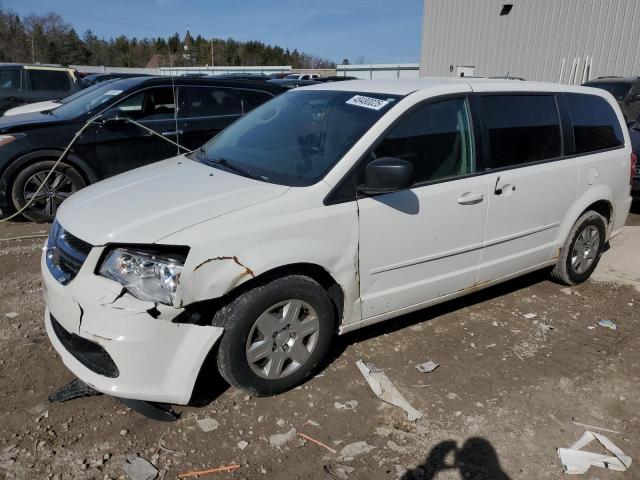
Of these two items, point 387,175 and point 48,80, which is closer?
point 387,175

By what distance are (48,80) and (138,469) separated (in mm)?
12397

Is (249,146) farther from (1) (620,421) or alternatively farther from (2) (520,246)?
(1) (620,421)

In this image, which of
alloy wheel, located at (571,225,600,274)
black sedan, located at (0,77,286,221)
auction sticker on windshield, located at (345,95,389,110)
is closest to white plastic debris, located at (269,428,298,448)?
auction sticker on windshield, located at (345,95,389,110)

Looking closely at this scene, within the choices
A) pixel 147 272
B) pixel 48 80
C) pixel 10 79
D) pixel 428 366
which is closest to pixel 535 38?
pixel 48 80

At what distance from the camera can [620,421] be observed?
296 centimetres

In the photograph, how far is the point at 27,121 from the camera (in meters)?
6.02

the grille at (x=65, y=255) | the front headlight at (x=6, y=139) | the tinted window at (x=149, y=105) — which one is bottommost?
the grille at (x=65, y=255)

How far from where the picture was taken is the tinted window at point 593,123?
438 centimetres

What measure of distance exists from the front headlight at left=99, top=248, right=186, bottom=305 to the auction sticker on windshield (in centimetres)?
157

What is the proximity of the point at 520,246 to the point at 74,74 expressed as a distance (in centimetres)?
1224

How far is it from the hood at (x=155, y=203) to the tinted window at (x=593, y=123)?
2.82 m

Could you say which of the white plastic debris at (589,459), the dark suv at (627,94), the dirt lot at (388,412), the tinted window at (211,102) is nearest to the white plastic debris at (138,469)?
the dirt lot at (388,412)

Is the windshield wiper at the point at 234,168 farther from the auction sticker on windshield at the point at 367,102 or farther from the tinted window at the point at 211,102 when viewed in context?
A: the tinted window at the point at 211,102

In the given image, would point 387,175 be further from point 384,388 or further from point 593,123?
point 593,123
